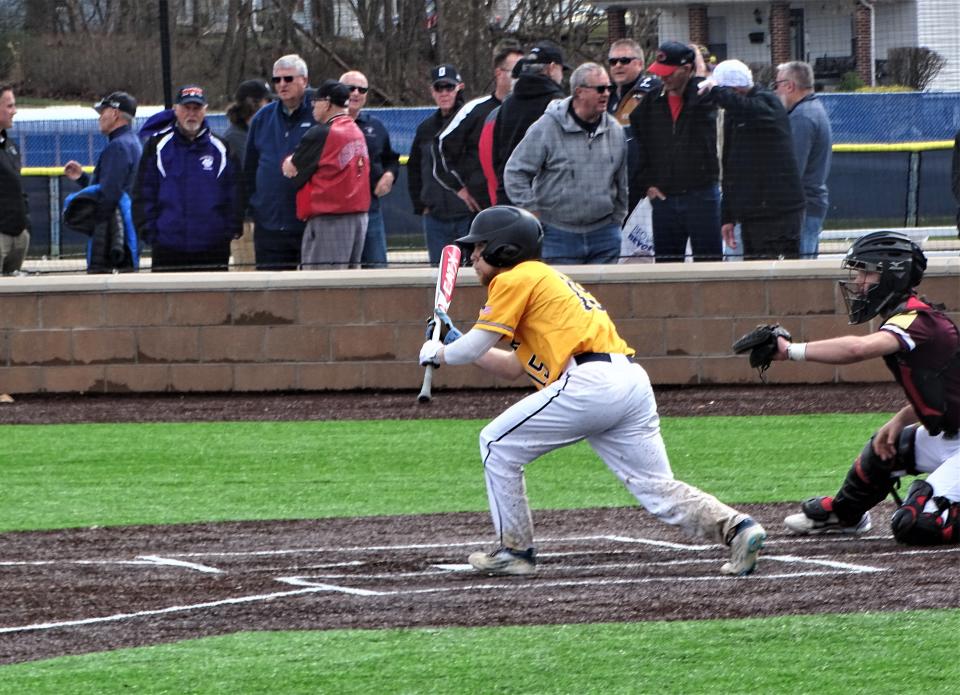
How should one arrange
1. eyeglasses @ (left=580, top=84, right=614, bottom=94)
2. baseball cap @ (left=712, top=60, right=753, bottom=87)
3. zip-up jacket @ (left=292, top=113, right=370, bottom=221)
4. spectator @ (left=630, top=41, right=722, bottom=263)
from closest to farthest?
eyeglasses @ (left=580, top=84, right=614, bottom=94) < spectator @ (left=630, top=41, right=722, bottom=263) < baseball cap @ (left=712, top=60, right=753, bottom=87) < zip-up jacket @ (left=292, top=113, right=370, bottom=221)

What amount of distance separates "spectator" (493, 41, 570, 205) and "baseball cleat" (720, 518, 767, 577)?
5.84m

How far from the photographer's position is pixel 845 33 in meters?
14.3

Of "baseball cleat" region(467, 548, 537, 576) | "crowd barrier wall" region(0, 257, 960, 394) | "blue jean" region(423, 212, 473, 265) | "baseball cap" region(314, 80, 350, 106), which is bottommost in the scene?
"baseball cleat" region(467, 548, 537, 576)

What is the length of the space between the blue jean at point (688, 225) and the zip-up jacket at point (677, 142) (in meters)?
0.13

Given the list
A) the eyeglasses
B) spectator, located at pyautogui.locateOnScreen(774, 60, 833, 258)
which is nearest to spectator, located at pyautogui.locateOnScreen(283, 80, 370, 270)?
the eyeglasses

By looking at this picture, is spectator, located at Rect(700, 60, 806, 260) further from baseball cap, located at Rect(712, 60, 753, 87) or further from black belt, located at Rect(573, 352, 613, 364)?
black belt, located at Rect(573, 352, 613, 364)

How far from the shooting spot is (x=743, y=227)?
1241 centimetres

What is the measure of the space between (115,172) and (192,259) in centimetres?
86

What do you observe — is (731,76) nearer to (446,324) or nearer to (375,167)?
(375,167)

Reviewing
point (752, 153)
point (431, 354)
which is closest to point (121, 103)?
point (752, 153)

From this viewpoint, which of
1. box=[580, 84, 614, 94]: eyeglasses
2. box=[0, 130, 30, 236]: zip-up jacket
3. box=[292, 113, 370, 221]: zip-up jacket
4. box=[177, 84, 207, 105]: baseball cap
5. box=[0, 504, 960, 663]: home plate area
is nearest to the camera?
box=[0, 504, 960, 663]: home plate area

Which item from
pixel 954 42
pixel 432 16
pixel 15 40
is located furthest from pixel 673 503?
pixel 15 40

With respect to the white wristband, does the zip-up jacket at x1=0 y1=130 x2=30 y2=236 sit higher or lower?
higher

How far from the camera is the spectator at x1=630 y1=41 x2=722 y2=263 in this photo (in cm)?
1177
